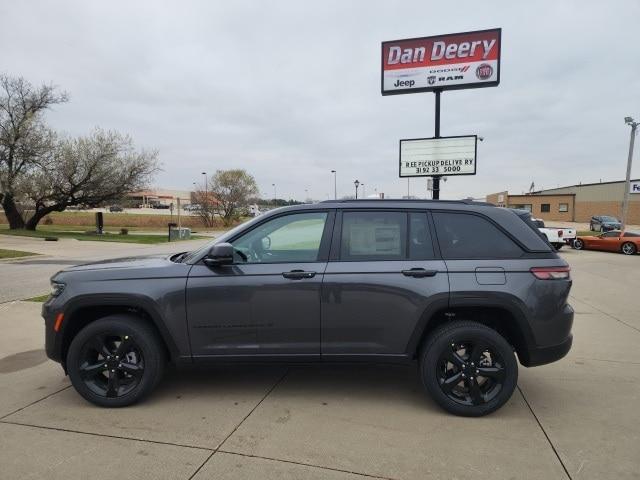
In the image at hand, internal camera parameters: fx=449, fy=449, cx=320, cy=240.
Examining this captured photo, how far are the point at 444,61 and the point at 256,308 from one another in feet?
36.9

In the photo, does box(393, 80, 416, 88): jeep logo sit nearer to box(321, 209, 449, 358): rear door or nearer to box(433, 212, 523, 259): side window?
box(433, 212, 523, 259): side window

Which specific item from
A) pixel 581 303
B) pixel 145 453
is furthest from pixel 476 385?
pixel 581 303

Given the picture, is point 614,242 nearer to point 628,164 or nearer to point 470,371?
point 628,164

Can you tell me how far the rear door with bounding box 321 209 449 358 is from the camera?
3.60m

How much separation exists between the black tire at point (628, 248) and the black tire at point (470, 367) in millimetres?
21204

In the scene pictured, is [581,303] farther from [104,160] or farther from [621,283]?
[104,160]

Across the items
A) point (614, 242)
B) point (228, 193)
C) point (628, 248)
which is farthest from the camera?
point (228, 193)

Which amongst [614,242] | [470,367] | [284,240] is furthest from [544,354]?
[614,242]

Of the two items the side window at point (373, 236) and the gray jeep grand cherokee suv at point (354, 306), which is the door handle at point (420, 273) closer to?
the gray jeep grand cherokee suv at point (354, 306)

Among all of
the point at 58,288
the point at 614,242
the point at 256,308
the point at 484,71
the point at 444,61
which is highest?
the point at 444,61

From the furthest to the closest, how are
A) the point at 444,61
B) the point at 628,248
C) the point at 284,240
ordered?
the point at 628,248
the point at 444,61
the point at 284,240

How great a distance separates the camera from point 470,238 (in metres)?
3.75

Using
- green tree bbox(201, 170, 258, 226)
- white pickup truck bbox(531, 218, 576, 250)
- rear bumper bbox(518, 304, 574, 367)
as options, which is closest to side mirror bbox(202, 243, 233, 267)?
rear bumper bbox(518, 304, 574, 367)

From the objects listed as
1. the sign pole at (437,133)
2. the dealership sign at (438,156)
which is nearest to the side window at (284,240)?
the sign pole at (437,133)
